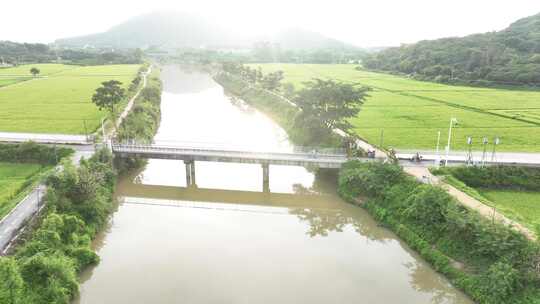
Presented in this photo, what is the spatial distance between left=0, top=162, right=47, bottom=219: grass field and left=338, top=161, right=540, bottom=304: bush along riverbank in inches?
875

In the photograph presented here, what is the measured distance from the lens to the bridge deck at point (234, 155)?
29953 mm

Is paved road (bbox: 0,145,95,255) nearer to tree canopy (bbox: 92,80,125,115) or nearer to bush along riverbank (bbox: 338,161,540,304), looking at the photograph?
tree canopy (bbox: 92,80,125,115)

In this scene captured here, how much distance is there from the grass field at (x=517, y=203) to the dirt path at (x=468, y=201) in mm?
802

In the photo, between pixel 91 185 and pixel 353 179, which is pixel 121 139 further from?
pixel 353 179

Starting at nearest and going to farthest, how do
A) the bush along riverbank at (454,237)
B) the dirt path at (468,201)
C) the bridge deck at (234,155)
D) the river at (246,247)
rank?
the bush along riverbank at (454,237), the river at (246,247), the dirt path at (468,201), the bridge deck at (234,155)

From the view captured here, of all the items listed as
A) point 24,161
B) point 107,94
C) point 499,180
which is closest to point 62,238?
point 24,161

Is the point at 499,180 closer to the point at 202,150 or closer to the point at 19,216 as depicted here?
the point at 202,150

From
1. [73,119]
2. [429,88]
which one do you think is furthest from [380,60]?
[73,119]

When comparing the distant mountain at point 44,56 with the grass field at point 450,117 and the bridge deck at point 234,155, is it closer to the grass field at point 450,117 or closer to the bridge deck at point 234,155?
the grass field at point 450,117

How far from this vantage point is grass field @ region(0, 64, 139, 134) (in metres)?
44.2

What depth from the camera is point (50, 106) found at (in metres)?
56.3

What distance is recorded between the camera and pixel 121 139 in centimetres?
3459

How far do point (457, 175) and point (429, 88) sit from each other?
57.1 meters

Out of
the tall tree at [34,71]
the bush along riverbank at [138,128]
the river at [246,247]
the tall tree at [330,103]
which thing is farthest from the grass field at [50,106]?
the tall tree at [330,103]
